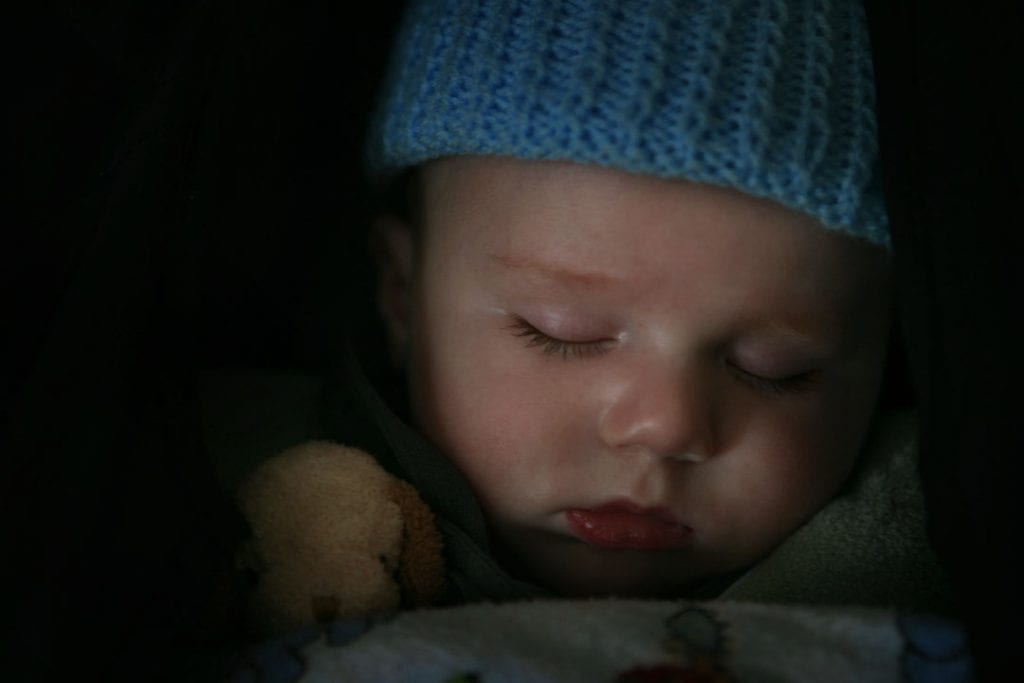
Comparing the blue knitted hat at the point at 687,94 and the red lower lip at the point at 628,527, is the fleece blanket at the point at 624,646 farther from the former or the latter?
the blue knitted hat at the point at 687,94

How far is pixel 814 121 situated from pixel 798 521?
0.31 meters

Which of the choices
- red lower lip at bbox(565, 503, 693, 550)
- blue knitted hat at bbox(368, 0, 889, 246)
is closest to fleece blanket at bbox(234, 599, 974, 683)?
red lower lip at bbox(565, 503, 693, 550)

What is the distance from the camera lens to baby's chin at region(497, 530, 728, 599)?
915 mm

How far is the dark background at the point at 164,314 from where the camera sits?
2.20ft

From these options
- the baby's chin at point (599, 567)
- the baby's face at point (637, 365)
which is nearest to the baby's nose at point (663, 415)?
the baby's face at point (637, 365)

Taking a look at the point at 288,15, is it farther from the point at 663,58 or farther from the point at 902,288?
the point at 902,288

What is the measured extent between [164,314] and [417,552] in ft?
0.80

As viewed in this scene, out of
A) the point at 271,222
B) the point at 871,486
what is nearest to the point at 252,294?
the point at 271,222

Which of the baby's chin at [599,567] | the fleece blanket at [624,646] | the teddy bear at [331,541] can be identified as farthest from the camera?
the baby's chin at [599,567]

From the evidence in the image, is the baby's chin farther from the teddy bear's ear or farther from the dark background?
the dark background

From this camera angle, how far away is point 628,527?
882mm

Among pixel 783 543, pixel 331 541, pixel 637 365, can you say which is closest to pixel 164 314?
pixel 331 541

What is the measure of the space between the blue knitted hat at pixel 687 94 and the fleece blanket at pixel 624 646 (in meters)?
0.30

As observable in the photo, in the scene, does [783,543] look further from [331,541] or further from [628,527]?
[331,541]
